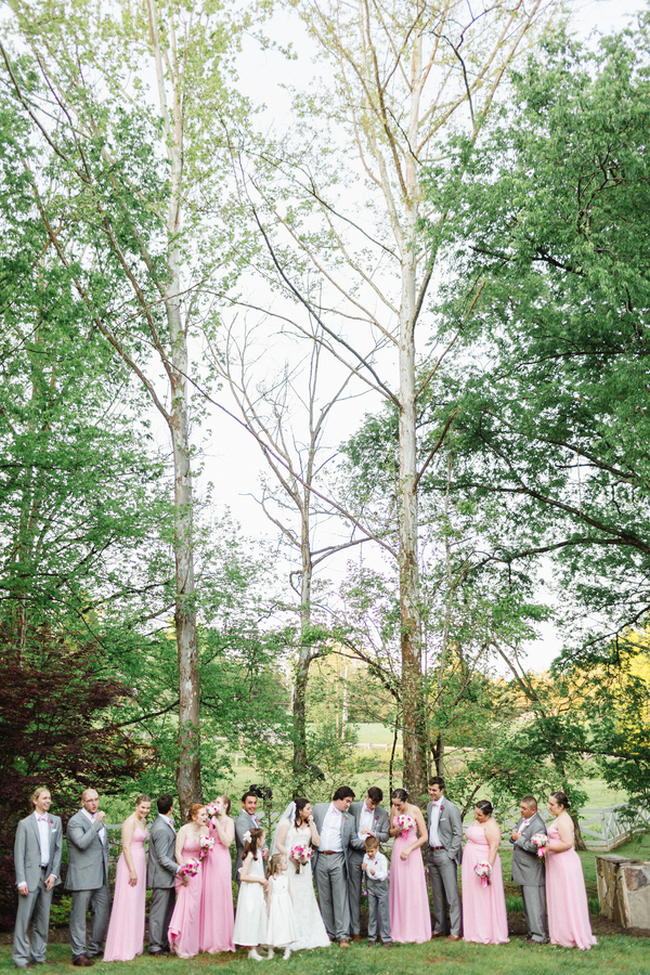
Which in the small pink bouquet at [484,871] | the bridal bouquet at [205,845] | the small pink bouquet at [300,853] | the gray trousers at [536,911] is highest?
the bridal bouquet at [205,845]

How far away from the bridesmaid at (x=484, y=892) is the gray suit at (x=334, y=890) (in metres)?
1.35

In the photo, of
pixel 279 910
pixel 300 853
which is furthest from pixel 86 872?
pixel 300 853

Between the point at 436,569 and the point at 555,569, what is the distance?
349 cm

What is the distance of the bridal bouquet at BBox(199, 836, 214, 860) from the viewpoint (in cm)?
905

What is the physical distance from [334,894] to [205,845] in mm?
1628

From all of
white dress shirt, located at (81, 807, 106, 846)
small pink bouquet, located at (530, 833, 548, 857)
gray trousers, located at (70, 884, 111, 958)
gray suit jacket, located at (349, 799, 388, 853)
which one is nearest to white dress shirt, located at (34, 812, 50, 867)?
white dress shirt, located at (81, 807, 106, 846)

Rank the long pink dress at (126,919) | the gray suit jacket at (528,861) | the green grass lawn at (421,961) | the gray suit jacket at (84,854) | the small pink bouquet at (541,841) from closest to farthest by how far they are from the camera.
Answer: the green grass lawn at (421,961) → the long pink dress at (126,919) → the gray suit jacket at (84,854) → the small pink bouquet at (541,841) → the gray suit jacket at (528,861)

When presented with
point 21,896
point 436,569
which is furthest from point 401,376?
point 21,896

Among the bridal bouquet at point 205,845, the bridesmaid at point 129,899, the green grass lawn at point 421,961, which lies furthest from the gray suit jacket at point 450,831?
the bridesmaid at point 129,899

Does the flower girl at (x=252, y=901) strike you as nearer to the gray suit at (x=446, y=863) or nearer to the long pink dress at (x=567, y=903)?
the gray suit at (x=446, y=863)

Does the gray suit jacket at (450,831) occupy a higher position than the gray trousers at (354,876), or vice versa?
the gray suit jacket at (450,831)

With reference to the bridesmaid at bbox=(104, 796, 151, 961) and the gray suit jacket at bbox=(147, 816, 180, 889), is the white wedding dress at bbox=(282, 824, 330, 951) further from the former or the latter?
the bridesmaid at bbox=(104, 796, 151, 961)

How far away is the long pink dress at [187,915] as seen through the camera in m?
8.84

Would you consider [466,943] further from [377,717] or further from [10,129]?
[10,129]
